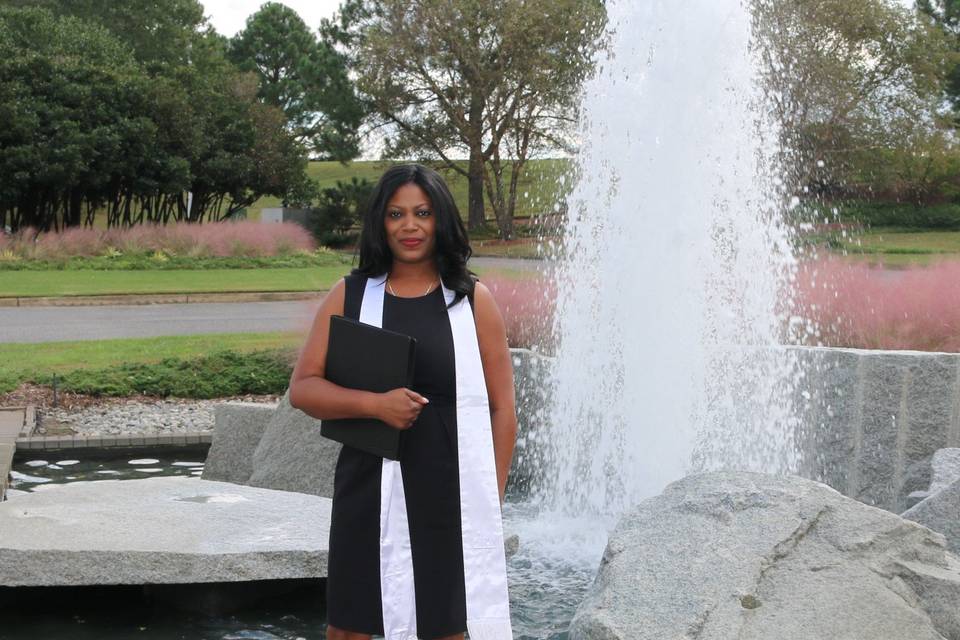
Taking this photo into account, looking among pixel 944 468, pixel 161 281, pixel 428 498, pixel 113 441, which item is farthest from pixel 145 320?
pixel 428 498

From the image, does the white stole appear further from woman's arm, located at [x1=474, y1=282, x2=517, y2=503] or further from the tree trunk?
the tree trunk

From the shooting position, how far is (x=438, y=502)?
2855mm

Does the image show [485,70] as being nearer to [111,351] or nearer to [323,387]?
[111,351]

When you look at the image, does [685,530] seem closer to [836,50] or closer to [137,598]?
[137,598]

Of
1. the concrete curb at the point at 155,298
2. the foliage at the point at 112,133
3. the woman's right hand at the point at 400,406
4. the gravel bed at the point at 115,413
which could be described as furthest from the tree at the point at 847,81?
the woman's right hand at the point at 400,406

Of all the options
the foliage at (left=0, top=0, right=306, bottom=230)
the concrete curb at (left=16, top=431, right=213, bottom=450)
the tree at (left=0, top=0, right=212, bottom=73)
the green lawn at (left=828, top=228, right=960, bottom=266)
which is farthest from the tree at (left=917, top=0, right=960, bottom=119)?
the concrete curb at (left=16, top=431, right=213, bottom=450)

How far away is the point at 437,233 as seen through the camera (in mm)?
2924

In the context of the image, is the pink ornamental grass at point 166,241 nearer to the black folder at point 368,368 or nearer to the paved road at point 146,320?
the paved road at point 146,320

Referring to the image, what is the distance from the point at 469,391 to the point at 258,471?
4647mm

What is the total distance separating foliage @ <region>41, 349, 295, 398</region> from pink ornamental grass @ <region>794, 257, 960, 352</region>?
5.23 metres

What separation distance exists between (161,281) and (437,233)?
68.9 ft

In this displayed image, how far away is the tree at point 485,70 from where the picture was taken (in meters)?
38.9

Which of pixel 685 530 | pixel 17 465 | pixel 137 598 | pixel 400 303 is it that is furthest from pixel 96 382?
pixel 400 303

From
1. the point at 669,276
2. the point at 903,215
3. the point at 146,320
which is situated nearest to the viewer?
the point at 669,276
